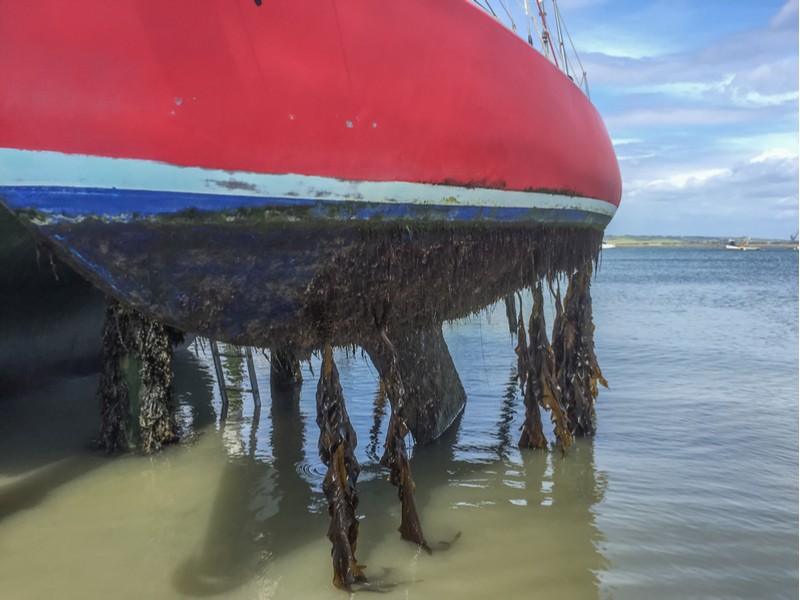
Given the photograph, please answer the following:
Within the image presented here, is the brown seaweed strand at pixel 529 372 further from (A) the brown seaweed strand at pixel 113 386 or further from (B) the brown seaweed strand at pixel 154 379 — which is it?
(A) the brown seaweed strand at pixel 113 386

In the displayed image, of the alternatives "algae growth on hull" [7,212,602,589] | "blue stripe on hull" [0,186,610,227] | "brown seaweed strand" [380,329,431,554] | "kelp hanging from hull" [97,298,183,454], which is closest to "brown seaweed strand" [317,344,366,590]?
"algae growth on hull" [7,212,602,589]

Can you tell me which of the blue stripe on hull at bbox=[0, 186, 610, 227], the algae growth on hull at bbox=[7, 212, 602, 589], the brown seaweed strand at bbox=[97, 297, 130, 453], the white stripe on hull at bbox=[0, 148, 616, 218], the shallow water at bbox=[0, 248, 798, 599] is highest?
the white stripe on hull at bbox=[0, 148, 616, 218]

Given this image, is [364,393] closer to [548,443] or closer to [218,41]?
[548,443]

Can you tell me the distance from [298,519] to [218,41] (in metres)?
3.11

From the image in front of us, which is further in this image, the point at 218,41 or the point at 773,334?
the point at 773,334

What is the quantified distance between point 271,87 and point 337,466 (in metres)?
1.82

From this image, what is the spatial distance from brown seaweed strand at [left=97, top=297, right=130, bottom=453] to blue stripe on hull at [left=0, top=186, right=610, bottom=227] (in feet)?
10.1

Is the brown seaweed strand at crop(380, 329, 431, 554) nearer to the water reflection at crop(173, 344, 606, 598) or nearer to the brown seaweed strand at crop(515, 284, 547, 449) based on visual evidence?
the water reflection at crop(173, 344, 606, 598)

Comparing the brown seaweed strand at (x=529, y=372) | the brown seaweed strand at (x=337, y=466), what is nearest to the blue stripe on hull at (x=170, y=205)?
the brown seaweed strand at (x=337, y=466)

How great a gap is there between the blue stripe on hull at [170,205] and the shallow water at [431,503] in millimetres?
2004

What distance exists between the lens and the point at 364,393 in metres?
8.00

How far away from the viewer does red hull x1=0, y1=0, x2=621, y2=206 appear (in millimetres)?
2164

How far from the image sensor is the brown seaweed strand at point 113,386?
5.29m

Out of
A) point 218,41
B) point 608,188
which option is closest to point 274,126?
Answer: point 218,41
